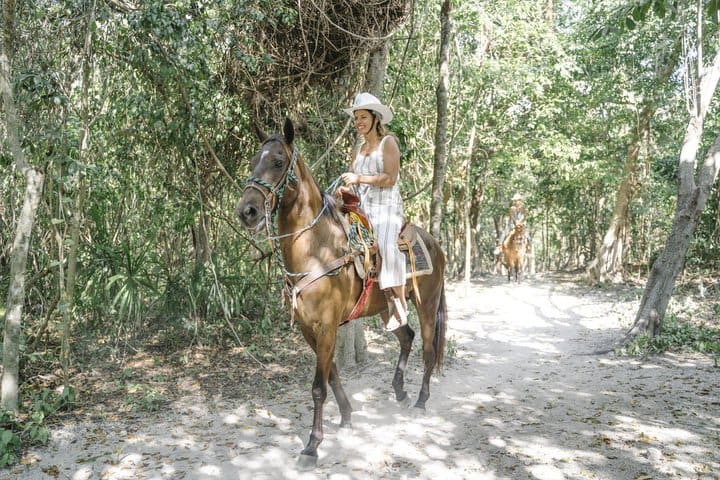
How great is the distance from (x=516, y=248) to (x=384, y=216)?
11986 mm

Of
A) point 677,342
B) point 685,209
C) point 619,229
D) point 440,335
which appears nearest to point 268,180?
point 440,335

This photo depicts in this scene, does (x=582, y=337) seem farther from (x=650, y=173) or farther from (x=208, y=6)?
(x=650, y=173)

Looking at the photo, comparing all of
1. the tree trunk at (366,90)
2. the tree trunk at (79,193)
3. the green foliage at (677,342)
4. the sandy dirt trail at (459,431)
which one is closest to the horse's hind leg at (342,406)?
the sandy dirt trail at (459,431)

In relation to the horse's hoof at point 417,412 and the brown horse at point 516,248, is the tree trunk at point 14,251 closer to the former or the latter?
the horse's hoof at point 417,412

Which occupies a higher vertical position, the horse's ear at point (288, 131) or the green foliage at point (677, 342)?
the horse's ear at point (288, 131)

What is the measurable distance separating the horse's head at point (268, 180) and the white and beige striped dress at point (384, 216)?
91cm

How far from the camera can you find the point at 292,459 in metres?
4.26

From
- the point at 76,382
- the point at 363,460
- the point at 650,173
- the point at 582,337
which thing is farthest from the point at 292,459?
the point at 650,173

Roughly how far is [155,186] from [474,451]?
5.31 meters

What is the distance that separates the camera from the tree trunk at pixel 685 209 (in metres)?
7.18

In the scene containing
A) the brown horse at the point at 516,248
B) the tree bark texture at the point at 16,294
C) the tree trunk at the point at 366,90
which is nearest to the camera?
the tree bark texture at the point at 16,294

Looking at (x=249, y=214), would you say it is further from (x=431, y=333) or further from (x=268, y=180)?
(x=431, y=333)

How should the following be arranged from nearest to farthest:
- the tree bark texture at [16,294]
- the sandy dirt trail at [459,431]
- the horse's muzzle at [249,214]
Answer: the horse's muzzle at [249,214] → the sandy dirt trail at [459,431] → the tree bark texture at [16,294]

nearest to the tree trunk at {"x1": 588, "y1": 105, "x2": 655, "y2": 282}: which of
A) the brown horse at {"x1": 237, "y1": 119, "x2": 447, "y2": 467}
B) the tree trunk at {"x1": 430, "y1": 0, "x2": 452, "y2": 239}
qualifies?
the tree trunk at {"x1": 430, "y1": 0, "x2": 452, "y2": 239}
